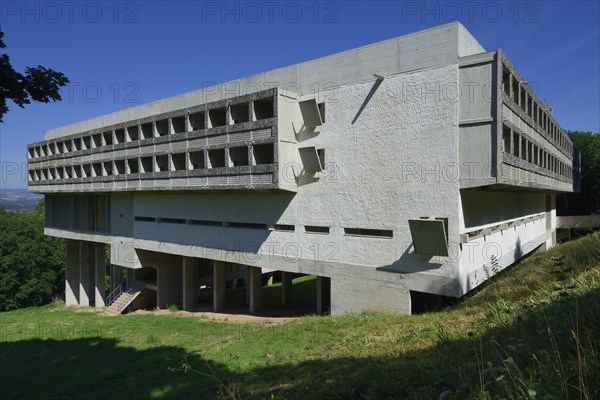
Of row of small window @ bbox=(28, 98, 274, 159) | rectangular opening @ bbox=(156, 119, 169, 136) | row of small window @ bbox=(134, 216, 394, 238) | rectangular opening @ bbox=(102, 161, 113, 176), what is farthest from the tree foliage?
rectangular opening @ bbox=(156, 119, 169, 136)

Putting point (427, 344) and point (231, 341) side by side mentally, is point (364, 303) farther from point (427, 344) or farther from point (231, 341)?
point (427, 344)

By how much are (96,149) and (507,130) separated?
88.2 feet

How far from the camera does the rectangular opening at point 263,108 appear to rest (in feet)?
62.4

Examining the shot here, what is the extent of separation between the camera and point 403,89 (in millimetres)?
15414

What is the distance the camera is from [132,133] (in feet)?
85.7

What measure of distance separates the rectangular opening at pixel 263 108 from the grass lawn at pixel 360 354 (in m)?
10.4

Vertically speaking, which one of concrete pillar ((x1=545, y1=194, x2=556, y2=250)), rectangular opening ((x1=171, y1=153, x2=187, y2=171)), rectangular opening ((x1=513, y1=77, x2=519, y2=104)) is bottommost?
concrete pillar ((x1=545, y1=194, x2=556, y2=250))

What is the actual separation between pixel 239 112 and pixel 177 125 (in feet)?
16.0

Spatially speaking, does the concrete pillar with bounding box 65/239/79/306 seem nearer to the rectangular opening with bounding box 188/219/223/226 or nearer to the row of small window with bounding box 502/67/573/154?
the rectangular opening with bounding box 188/219/223/226

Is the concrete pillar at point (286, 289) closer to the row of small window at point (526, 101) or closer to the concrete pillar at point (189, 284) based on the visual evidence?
the concrete pillar at point (189, 284)

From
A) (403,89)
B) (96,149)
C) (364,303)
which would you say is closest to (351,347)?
(364,303)

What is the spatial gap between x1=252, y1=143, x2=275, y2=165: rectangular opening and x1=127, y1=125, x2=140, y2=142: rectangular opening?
10957 mm

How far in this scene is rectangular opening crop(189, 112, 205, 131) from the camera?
21.8 metres

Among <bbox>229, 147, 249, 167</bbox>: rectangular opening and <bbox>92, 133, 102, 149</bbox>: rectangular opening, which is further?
<bbox>92, 133, 102, 149</bbox>: rectangular opening
